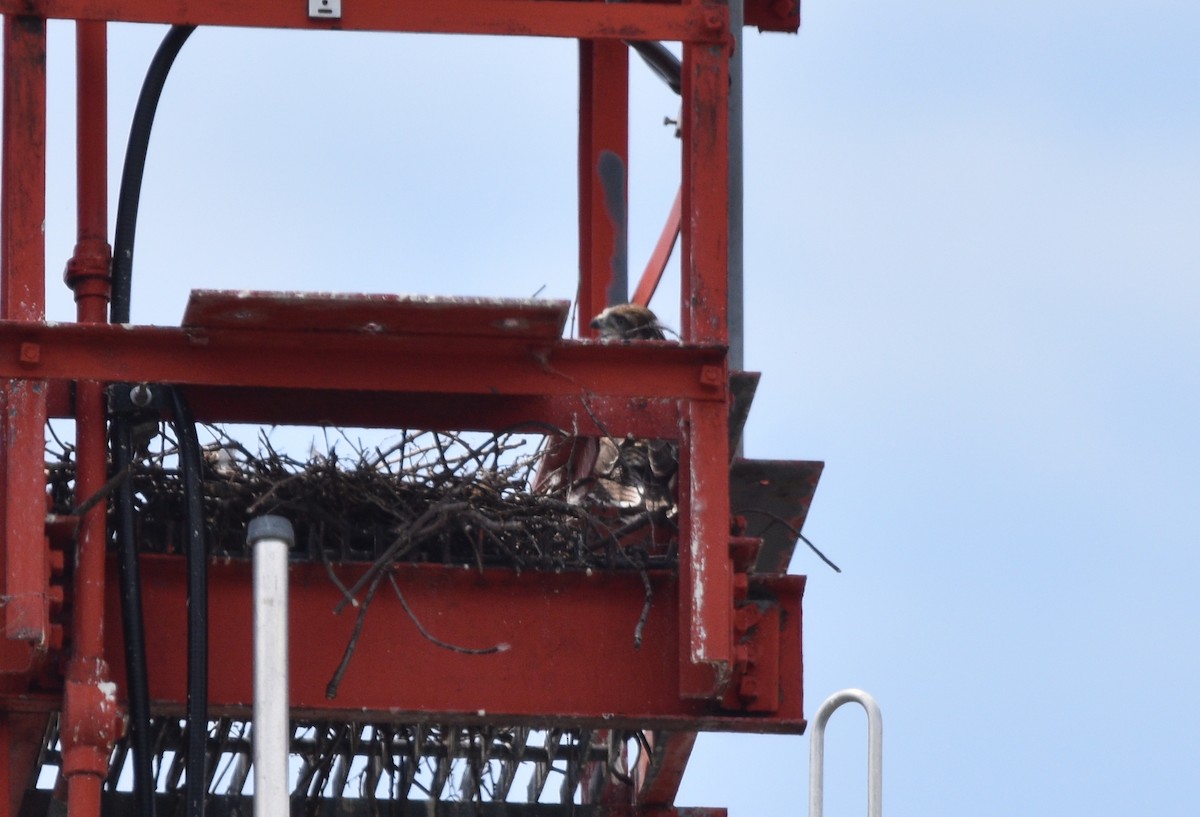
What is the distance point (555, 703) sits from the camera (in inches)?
313

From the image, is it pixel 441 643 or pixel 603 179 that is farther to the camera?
pixel 603 179

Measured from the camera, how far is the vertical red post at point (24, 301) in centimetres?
732

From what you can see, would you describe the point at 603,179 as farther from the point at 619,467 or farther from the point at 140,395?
the point at 140,395

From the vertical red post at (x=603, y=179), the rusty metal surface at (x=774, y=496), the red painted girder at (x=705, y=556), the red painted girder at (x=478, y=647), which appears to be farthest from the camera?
the vertical red post at (x=603, y=179)

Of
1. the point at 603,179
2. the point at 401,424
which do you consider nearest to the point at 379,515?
the point at 401,424

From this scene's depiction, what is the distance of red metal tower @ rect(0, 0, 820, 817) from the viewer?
7.51 meters

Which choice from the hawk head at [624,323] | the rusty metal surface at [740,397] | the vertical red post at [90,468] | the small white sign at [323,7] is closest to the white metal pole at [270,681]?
the vertical red post at [90,468]

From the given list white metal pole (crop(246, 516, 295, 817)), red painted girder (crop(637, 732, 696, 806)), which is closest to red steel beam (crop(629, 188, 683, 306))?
red painted girder (crop(637, 732, 696, 806))

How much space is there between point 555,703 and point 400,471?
858mm

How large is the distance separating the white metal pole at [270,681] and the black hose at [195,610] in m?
1.81

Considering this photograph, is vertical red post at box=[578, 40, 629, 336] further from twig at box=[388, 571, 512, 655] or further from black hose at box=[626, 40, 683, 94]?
twig at box=[388, 571, 512, 655]

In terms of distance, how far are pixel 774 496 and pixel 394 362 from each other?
131 centimetres

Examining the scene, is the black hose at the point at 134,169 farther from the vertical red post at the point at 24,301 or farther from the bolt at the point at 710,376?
the bolt at the point at 710,376

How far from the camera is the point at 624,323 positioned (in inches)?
386
